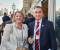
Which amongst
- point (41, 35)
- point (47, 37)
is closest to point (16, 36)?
point (41, 35)

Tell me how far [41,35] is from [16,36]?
0.56 m

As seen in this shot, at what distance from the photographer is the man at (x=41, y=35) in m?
1.97

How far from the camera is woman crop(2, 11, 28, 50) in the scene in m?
2.04

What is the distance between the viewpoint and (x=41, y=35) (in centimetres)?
198

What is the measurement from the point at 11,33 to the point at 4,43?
10.5 inches

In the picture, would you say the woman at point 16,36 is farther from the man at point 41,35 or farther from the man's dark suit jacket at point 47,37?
the man's dark suit jacket at point 47,37

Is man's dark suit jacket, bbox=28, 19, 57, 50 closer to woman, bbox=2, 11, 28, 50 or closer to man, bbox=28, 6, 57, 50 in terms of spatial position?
man, bbox=28, 6, 57, 50

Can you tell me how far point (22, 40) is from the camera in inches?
83.2

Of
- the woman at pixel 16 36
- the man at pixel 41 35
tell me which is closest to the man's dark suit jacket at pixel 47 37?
the man at pixel 41 35

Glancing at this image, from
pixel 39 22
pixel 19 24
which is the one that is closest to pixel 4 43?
pixel 19 24

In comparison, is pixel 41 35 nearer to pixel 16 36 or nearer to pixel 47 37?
pixel 47 37

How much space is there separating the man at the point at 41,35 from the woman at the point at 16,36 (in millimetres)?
189

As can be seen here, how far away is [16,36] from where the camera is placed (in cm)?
206

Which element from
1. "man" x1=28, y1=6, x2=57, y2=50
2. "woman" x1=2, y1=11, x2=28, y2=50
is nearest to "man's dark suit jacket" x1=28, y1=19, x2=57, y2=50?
"man" x1=28, y1=6, x2=57, y2=50
